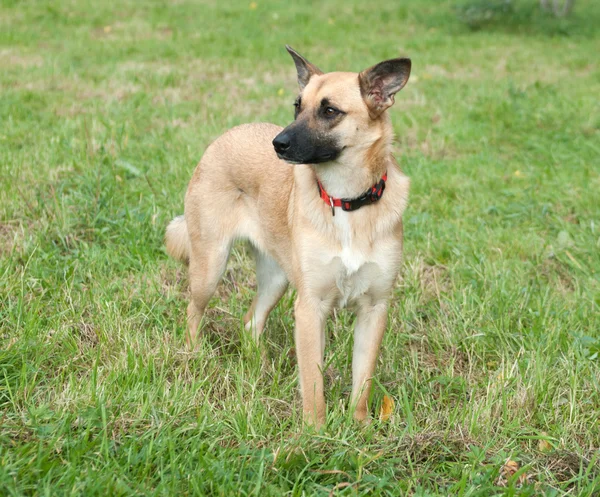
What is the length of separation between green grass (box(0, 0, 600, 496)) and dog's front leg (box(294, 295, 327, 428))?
0.11 meters

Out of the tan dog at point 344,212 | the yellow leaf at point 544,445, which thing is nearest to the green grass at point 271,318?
the yellow leaf at point 544,445

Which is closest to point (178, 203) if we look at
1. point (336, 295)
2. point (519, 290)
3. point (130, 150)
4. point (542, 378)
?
point (130, 150)

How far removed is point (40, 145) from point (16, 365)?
317 cm

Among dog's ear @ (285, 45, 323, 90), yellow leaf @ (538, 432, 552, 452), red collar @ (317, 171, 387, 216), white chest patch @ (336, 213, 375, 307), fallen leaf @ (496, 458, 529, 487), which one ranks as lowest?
yellow leaf @ (538, 432, 552, 452)

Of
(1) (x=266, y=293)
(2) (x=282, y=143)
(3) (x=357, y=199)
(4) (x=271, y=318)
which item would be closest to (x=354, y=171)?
(3) (x=357, y=199)

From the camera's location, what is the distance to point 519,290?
414cm

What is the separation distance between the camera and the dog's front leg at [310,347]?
3.18 metres

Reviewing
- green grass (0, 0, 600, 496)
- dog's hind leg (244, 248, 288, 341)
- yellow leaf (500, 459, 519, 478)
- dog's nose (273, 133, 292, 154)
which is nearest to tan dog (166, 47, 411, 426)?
dog's nose (273, 133, 292, 154)

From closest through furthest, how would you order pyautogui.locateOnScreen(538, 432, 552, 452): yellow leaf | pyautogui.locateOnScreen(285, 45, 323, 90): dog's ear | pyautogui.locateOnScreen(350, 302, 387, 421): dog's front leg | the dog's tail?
pyautogui.locateOnScreen(538, 432, 552, 452): yellow leaf, pyautogui.locateOnScreen(350, 302, 387, 421): dog's front leg, pyautogui.locateOnScreen(285, 45, 323, 90): dog's ear, the dog's tail

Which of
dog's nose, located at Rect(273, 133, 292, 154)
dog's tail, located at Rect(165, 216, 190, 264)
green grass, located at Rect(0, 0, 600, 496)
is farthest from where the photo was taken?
dog's tail, located at Rect(165, 216, 190, 264)

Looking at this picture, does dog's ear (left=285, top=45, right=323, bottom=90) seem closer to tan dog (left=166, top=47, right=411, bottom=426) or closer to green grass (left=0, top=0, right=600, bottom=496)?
tan dog (left=166, top=47, right=411, bottom=426)

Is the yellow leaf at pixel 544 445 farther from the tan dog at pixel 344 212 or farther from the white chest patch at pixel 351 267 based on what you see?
the white chest patch at pixel 351 267

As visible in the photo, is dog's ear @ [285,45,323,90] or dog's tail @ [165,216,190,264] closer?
dog's ear @ [285,45,323,90]

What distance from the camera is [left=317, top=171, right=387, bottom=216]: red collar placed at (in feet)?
10.6
